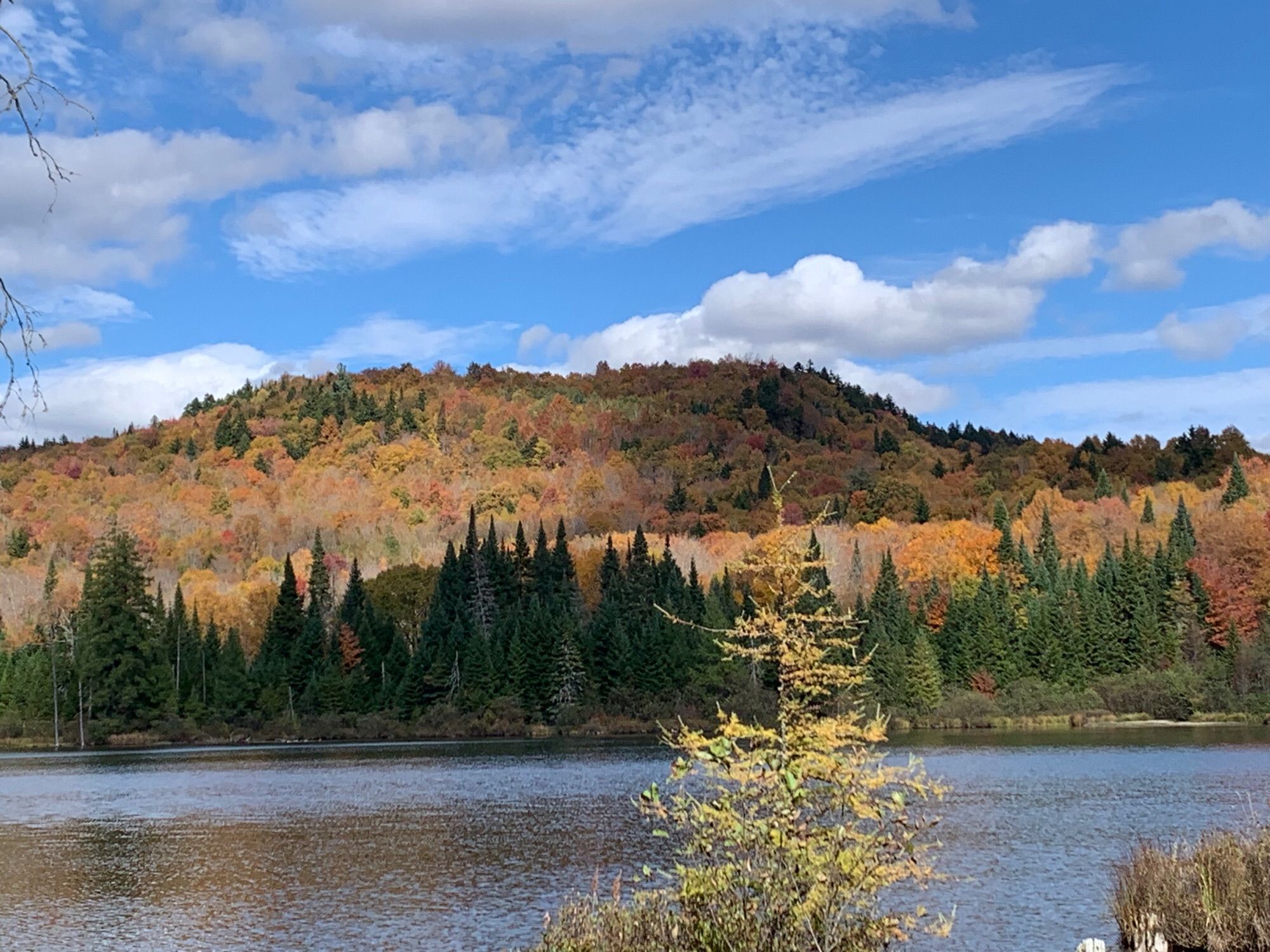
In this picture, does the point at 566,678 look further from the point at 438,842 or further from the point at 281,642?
the point at 438,842

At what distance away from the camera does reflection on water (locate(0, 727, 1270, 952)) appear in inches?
1117

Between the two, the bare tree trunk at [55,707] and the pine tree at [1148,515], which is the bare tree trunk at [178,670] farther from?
the pine tree at [1148,515]

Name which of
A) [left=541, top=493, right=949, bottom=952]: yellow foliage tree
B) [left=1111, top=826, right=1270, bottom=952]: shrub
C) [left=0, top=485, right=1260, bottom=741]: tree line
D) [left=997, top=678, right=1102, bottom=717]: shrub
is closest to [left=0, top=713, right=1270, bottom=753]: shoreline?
[left=997, top=678, right=1102, bottom=717]: shrub

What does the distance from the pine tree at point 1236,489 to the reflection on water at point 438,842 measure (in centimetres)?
8228

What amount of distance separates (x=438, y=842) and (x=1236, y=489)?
449 ft

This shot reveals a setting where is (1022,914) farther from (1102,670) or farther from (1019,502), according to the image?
(1019,502)

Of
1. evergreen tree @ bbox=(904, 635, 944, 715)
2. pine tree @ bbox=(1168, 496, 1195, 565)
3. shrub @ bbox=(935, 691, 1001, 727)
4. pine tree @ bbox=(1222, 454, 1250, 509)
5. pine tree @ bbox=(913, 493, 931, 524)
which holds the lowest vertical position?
shrub @ bbox=(935, 691, 1001, 727)

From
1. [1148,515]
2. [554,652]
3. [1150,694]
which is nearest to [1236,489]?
[1148,515]

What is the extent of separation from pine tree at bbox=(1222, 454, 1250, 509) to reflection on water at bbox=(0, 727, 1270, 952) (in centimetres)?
8228

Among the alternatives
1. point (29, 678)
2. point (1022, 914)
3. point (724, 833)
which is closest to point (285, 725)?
point (29, 678)

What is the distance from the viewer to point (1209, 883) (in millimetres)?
21016

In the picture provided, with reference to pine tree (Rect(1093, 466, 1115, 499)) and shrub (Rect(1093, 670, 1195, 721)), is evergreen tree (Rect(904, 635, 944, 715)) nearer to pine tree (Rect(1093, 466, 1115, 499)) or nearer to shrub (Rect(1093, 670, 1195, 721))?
shrub (Rect(1093, 670, 1195, 721))

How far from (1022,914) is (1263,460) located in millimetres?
184495

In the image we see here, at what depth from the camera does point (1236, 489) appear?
154 meters
